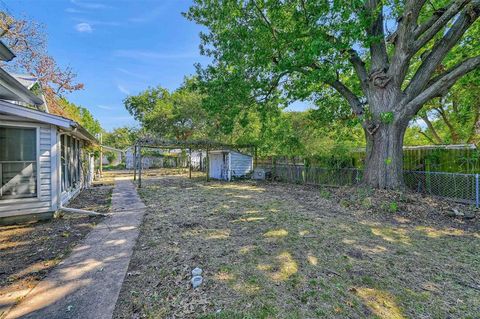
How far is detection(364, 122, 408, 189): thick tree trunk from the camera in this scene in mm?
7305

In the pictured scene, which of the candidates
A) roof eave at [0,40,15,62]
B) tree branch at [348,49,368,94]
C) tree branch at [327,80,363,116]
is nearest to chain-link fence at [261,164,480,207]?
tree branch at [327,80,363,116]

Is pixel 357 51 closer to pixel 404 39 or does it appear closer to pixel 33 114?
pixel 404 39

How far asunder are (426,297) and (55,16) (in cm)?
1508

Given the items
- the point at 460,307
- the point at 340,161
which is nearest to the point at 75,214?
the point at 460,307

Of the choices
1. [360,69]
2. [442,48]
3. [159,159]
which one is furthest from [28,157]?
[159,159]

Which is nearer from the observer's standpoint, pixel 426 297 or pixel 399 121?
pixel 426 297

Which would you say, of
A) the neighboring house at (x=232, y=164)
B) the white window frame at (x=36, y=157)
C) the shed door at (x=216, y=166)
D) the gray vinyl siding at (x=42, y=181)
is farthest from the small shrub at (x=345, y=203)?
the shed door at (x=216, y=166)

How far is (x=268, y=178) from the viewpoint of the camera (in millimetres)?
15500

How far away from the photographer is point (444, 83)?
21.1ft

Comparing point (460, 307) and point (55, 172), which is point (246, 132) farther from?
point (460, 307)

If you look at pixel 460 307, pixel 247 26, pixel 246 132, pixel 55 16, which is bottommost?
pixel 460 307

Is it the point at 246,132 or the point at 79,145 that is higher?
the point at 246,132

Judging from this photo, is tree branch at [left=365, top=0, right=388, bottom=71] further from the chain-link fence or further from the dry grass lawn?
→ the dry grass lawn

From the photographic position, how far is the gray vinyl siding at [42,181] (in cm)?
527
